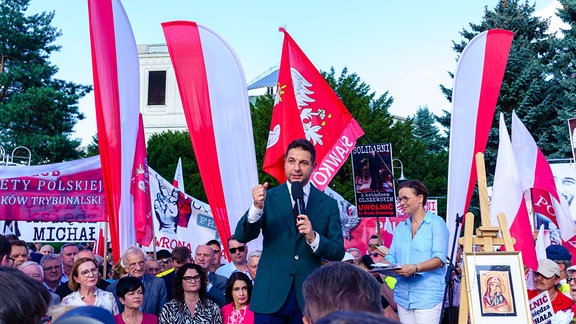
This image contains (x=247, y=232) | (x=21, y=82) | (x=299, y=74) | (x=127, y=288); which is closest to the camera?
(x=247, y=232)

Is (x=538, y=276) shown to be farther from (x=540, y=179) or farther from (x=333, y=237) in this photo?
(x=540, y=179)

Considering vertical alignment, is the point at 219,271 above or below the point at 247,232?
below

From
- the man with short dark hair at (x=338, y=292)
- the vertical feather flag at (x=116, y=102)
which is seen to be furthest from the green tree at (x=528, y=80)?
the man with short dark hair at (x=338, y=292)

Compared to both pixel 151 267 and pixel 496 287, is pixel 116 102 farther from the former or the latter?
pixel 496 287

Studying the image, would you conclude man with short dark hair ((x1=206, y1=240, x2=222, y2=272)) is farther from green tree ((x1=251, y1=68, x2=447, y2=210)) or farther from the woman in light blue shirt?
green tree ((x1=251, y1=68, x2=447, y2=210))

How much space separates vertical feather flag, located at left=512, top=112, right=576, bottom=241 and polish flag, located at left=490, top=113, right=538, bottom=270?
1578mm

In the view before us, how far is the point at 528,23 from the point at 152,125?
3991cm

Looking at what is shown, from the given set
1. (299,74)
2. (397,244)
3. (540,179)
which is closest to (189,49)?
(299,74)

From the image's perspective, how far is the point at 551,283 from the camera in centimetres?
707

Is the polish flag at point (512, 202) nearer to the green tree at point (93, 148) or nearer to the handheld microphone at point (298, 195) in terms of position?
the handheld microphone at point (298, 195)

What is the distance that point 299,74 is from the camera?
32.4 ft

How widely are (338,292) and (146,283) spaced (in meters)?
6.27

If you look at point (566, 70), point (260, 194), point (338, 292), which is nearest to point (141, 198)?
point (260, 194)

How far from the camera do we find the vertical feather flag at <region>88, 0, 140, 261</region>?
8352mm
